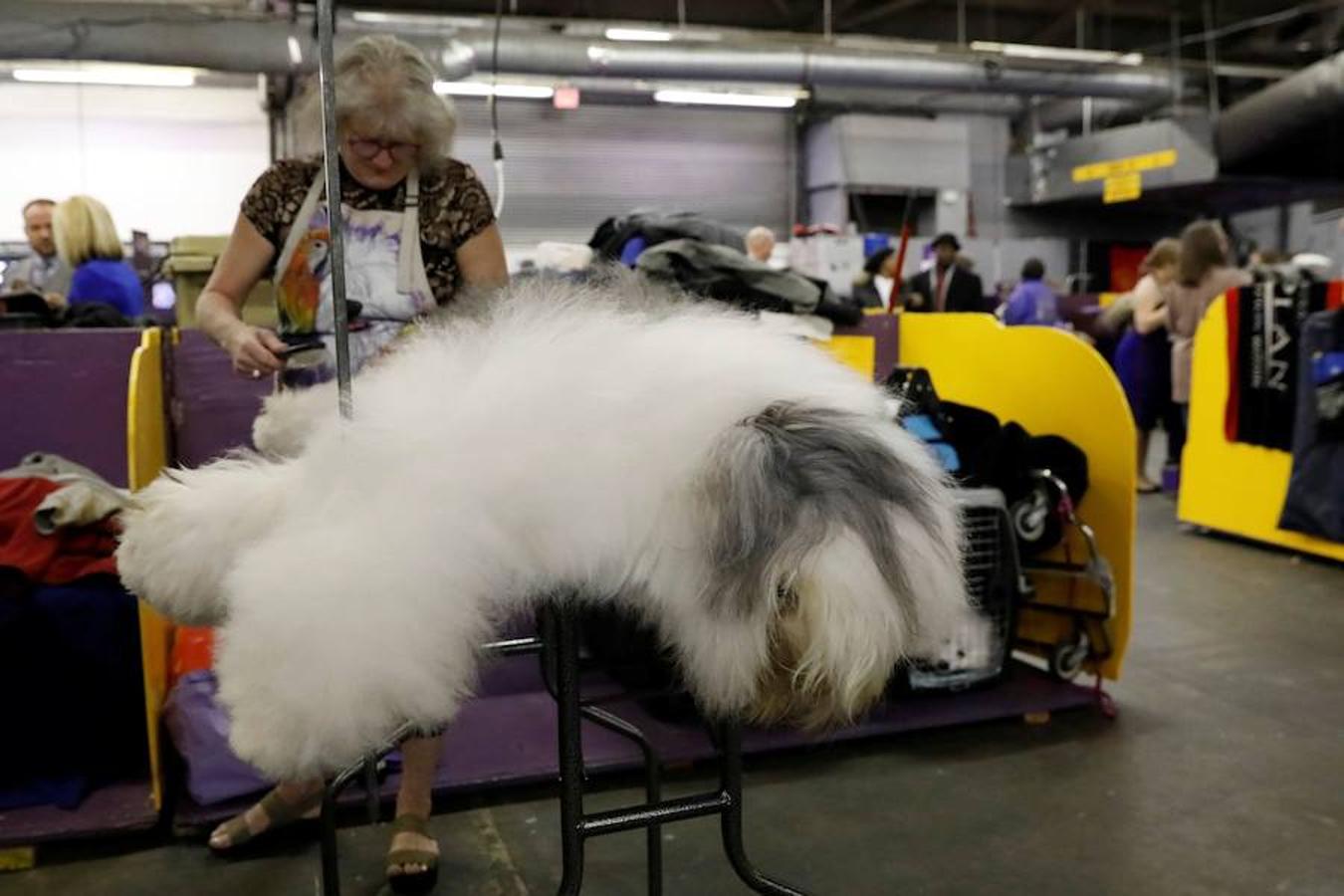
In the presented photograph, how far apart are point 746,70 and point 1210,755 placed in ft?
23.6

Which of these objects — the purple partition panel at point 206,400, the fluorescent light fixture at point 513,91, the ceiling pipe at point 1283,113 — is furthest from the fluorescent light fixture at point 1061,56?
the purple partition panel at point 206,400

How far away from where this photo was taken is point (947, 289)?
23.0ft

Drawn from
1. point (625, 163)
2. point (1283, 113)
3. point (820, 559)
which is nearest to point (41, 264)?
point (820, 559)

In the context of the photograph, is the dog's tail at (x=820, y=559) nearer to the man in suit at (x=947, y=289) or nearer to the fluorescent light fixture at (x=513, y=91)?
the man in suit at (x=947, y=289)

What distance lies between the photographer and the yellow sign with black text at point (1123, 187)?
11.4 m

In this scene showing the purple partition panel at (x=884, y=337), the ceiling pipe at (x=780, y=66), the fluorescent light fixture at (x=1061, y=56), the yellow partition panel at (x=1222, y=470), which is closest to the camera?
the purple partition panel at (x=884, y=337)

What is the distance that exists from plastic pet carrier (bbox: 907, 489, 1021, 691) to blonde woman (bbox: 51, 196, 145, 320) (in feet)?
8.96

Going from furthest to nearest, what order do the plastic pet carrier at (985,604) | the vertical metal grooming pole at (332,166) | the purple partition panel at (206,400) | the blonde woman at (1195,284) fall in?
the blonde woman at (1195,284) < the purple partition panel at (206,400) < the plastic pet carrier at (985,604) < the vertical metal grooming pole at (332,166)

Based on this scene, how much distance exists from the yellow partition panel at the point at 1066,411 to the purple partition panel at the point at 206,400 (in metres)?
1.87

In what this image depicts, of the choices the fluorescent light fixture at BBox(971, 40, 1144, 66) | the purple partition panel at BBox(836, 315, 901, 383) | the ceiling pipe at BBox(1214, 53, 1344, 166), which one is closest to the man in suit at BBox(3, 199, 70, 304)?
the purple partition panel at BBox(836, 315, 901, 383)

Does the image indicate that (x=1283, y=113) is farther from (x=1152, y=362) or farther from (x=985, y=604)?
(x=985, y=604)

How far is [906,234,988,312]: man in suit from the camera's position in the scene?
695cm

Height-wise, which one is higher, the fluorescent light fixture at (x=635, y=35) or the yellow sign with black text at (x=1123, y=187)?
the fluorescent light fixture at (x=635, y=35)

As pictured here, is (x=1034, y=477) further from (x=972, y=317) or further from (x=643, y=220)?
(x=643, y=220)
